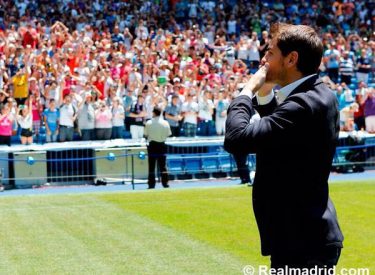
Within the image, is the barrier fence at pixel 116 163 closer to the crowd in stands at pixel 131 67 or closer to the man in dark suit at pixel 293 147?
the crowd in stands at pixel 131 67

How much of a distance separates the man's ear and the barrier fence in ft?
53.5

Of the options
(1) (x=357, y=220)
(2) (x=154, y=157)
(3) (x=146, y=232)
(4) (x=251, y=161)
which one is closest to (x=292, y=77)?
(3) (x=146, y=232)

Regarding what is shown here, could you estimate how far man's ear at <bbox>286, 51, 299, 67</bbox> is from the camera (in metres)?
4.34

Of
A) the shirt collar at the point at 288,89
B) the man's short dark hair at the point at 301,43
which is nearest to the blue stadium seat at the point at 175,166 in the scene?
the shirt collar at the point at 288,89

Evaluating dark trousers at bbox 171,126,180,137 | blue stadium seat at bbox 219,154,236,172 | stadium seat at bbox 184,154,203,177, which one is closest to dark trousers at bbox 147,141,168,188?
stadium seat at bbox 184,154,203,177

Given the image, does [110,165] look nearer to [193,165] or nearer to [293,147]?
[193,165]

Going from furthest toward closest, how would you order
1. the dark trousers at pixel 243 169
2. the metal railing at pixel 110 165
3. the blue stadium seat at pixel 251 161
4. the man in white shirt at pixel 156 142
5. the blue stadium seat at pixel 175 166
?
the blue stadium seat at pixel 251 161, the blue stadium seat at pixel 175 166, the metal railing at pixel 110 165, the dark trousers at pixel 243 169, the man in white shirt at pixel 156 142

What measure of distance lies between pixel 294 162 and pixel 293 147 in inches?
3.2

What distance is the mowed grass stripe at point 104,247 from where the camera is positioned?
10.4m

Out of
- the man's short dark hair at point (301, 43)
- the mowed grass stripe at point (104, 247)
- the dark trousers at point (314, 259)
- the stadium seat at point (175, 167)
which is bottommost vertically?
the mowed grass stripe at point (104, 247)

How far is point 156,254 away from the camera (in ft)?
36.8

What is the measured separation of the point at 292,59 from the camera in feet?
14.3

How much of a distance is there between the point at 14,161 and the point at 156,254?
421 inches

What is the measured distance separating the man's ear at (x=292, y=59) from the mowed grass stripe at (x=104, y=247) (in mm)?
6007
